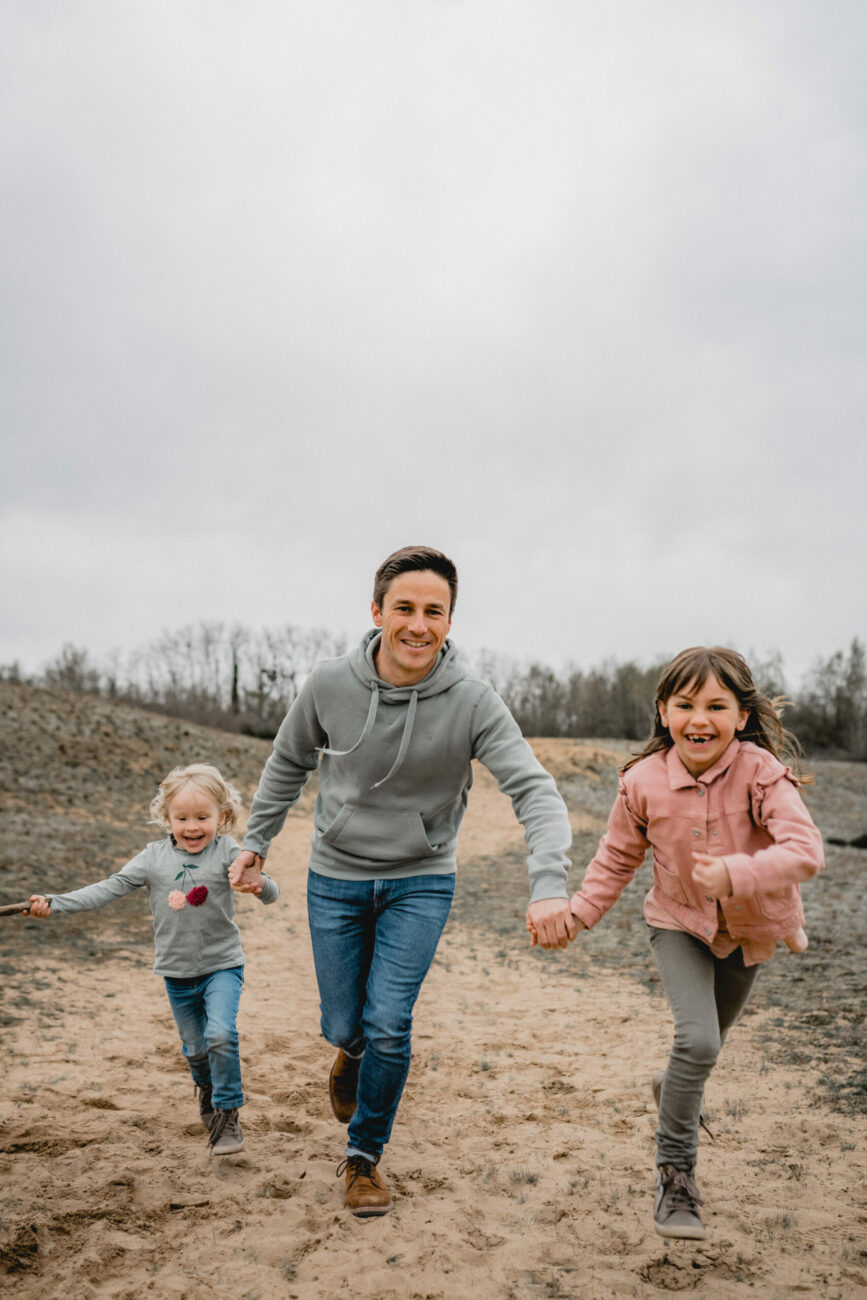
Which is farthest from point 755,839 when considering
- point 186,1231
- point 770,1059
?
point 770,1059

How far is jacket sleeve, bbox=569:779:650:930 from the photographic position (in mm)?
3381

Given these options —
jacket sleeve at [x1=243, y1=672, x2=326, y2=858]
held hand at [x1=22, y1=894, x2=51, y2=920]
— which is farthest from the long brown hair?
held hand at [x1=22, y1=894, x2=51, y2=920]

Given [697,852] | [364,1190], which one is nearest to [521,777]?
[697,852]

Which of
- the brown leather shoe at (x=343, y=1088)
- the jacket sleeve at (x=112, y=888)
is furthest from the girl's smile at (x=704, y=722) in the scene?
the jacket sleeve at (x=112, y=888)

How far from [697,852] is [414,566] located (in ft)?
4.90

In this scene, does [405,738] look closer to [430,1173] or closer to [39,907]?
[39,907]

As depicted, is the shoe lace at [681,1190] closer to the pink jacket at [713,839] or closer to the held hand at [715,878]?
the pink jacket at [713,839]

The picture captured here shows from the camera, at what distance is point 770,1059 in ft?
19.2

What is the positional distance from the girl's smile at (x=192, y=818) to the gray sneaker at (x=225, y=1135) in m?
1.14

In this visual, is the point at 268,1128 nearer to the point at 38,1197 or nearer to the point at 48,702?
the point at 38,1197

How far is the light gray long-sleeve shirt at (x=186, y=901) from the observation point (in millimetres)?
4039

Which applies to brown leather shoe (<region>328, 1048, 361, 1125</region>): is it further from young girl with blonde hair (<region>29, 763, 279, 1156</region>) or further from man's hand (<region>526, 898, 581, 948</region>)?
man's hand (<region>526, 898, 581, 948</region>)

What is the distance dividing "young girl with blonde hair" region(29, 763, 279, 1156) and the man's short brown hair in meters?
1.12

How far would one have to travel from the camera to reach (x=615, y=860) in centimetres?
346
